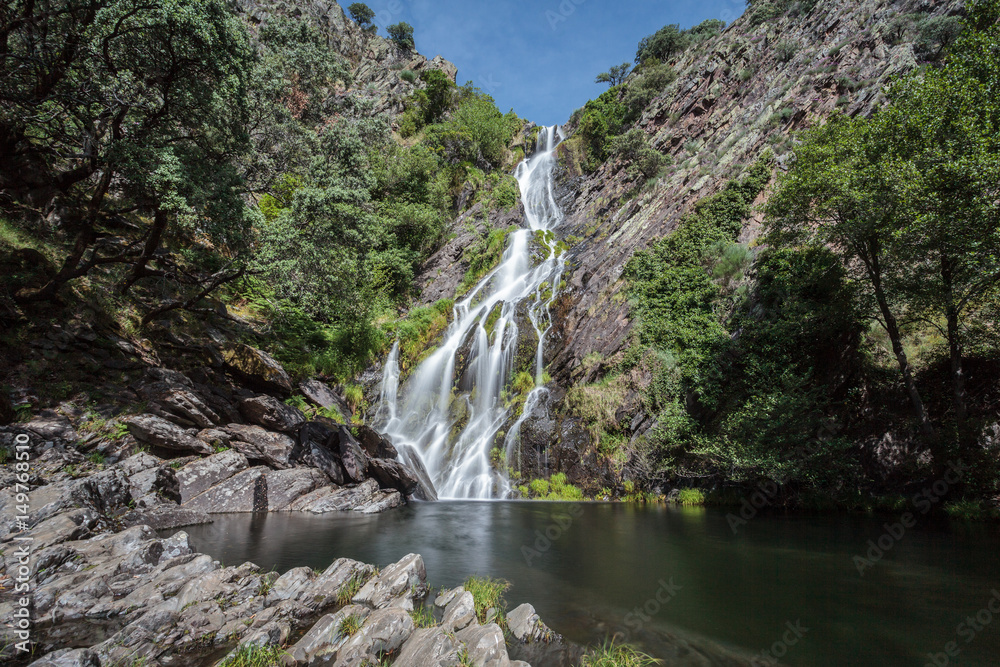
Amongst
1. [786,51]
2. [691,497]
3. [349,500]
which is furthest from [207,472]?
[786,51]

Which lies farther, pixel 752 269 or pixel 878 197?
pixel 752 269

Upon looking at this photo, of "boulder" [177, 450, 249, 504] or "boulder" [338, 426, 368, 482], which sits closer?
"boulder" [177, 450, 249, 504]

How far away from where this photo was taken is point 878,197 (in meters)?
10.0

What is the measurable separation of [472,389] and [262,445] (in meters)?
10.1

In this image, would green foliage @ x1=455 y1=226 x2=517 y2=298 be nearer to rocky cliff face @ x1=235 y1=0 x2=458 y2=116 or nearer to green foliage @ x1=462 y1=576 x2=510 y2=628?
green foliage @ x1=462 y1=576 x2=510 y2=628

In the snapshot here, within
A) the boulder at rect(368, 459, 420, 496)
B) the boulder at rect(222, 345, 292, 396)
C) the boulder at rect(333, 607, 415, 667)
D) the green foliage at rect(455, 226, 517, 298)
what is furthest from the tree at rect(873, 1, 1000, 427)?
the green foliage at rect(455, 226, 517, 298)

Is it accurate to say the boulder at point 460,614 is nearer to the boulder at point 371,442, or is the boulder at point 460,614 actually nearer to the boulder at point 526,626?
the boulder at point 526,626

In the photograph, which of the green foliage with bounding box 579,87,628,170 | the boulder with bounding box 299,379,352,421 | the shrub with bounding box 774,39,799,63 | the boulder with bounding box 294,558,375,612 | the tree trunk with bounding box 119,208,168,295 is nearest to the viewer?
the boulder with bounding box 294,558,375,612

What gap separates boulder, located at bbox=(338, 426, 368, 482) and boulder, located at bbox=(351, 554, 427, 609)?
31.3ft

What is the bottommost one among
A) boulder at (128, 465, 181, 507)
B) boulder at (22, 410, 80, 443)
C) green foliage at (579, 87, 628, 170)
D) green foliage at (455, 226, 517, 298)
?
boulder at (128, 465, 181, 507)

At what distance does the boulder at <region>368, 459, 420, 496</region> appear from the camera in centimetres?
1597

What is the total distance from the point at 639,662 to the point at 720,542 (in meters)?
6.13

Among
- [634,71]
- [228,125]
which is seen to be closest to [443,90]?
[634,71]

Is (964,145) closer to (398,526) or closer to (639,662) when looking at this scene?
(639,662)
